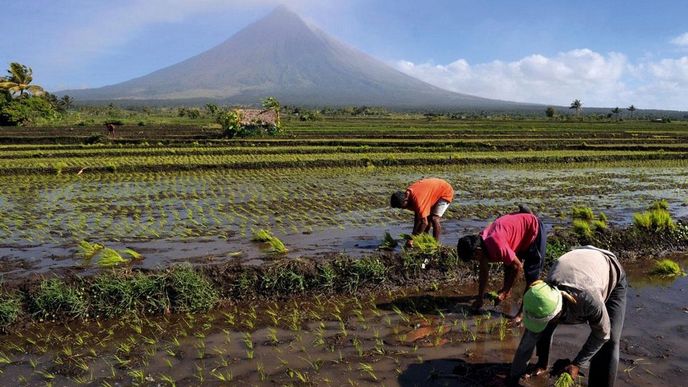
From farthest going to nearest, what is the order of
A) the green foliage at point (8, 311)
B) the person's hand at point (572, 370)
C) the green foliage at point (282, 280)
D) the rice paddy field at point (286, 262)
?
the green foliage at point (282, 280)
the green foliage at point (8, 311)
the rice paddy field at point (286, 262)
the person's hand at point (572, 370)

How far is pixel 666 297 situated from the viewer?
512 centimetres

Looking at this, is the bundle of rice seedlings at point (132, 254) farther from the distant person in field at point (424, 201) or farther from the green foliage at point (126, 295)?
the distant person in field at point (424, 201)

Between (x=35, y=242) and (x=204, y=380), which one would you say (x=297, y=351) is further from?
(x=35, y=242)

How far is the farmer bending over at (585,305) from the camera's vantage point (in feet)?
9.04

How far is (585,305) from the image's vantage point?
2857mm

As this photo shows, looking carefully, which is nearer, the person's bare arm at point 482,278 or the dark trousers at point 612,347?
the dark trousers at point 612,347

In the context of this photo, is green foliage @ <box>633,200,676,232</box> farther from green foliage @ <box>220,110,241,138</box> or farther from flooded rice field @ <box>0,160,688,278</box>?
green foliage @ <box>220,110,241,138</box>

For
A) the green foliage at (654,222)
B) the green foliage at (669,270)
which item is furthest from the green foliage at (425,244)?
the green foliage at (654,222)

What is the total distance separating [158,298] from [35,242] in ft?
11.1

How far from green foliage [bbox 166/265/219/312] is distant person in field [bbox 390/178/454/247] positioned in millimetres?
2223

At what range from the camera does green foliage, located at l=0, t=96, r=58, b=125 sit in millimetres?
34094

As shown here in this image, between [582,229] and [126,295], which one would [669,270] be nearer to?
[582,229]

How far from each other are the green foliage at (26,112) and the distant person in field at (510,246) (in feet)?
126

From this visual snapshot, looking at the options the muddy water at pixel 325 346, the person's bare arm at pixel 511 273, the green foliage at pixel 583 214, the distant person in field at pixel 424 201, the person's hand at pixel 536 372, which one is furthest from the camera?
the green foliage at pixel 583 214
